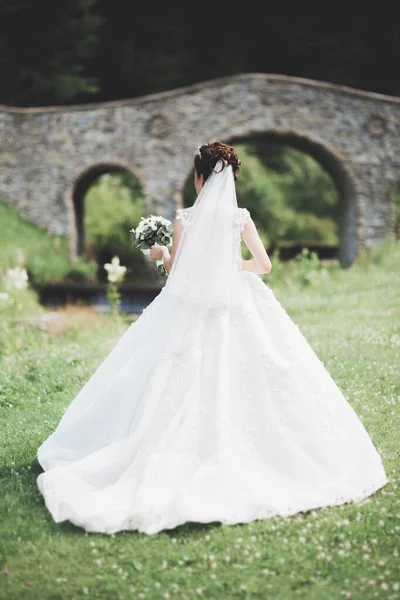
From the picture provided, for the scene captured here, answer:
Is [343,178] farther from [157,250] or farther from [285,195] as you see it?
[157,250]

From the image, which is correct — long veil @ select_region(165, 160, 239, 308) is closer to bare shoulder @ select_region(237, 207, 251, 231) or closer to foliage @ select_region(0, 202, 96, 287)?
bare shoulder @ select_region(237, 207, 251, 231)

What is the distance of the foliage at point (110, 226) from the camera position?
2316 cm

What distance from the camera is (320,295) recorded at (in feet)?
40.5

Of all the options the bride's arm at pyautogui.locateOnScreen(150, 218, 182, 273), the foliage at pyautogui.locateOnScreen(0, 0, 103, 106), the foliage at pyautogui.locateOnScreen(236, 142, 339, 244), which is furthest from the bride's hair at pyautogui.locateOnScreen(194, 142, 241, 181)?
the foliage at pyautogui.locateOnScreen(0, 0, 103, 106)

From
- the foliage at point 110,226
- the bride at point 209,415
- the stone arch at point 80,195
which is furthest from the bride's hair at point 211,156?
the foliage at point 110,226

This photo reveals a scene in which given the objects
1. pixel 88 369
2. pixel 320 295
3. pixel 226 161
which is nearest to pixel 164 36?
pixel 320 295

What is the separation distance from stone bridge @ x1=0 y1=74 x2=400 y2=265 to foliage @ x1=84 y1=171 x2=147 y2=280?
466 cm

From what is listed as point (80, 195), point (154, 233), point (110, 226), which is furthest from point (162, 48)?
point (154, 233)

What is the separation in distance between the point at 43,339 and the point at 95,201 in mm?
15991

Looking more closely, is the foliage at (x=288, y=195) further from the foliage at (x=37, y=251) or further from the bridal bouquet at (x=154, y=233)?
the bridal bouquet at (x=154, y=233)

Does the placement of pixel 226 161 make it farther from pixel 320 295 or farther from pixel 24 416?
pixel 320 295

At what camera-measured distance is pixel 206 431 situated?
13.1ft

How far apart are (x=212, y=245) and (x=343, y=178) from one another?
14.4 meters

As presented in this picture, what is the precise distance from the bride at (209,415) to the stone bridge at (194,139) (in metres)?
13.3
